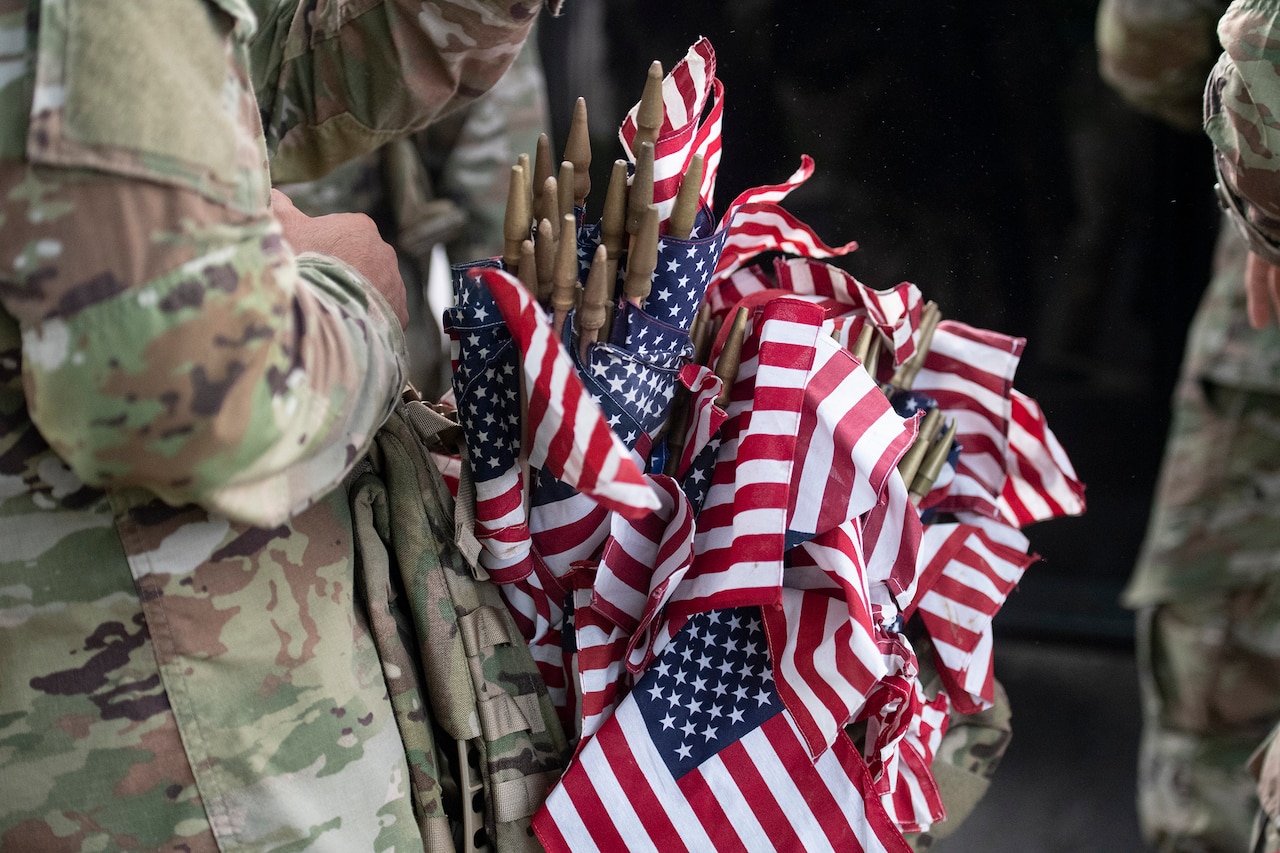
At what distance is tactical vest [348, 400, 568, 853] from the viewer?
2.72ft

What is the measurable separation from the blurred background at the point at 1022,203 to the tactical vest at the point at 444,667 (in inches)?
26.5

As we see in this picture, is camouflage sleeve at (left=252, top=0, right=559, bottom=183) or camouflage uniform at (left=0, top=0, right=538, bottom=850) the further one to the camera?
camouflage sleeve at (left=252, top=0, right=559, bottom=183)

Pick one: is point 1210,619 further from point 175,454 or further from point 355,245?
point 175,454

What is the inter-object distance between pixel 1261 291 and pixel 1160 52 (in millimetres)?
360

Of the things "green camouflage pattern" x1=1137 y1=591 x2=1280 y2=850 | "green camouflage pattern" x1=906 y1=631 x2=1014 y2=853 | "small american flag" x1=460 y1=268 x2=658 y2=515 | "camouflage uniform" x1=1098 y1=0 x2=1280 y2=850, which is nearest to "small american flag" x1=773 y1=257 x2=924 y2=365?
"green camouflage pattern" x1=906 y1=631 x2=1014 y2=853

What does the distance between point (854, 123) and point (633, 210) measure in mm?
566

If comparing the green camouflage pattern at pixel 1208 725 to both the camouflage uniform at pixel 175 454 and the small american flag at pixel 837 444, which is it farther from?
the camouflage uniform at pixel 175 454

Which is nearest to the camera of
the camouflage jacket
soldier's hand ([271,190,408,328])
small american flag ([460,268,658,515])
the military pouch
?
the military pouch

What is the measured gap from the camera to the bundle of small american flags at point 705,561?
2.72 ft

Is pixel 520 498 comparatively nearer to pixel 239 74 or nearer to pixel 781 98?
pixel 239 74

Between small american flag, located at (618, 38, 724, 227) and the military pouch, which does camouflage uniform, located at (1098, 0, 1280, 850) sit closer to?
small american flag, located at (618, 38, 724, 227)

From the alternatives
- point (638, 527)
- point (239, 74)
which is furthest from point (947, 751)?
point (239, 74)

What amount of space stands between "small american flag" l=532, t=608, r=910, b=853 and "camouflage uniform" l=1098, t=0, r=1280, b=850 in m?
1.05

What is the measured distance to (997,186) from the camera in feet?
4.30
